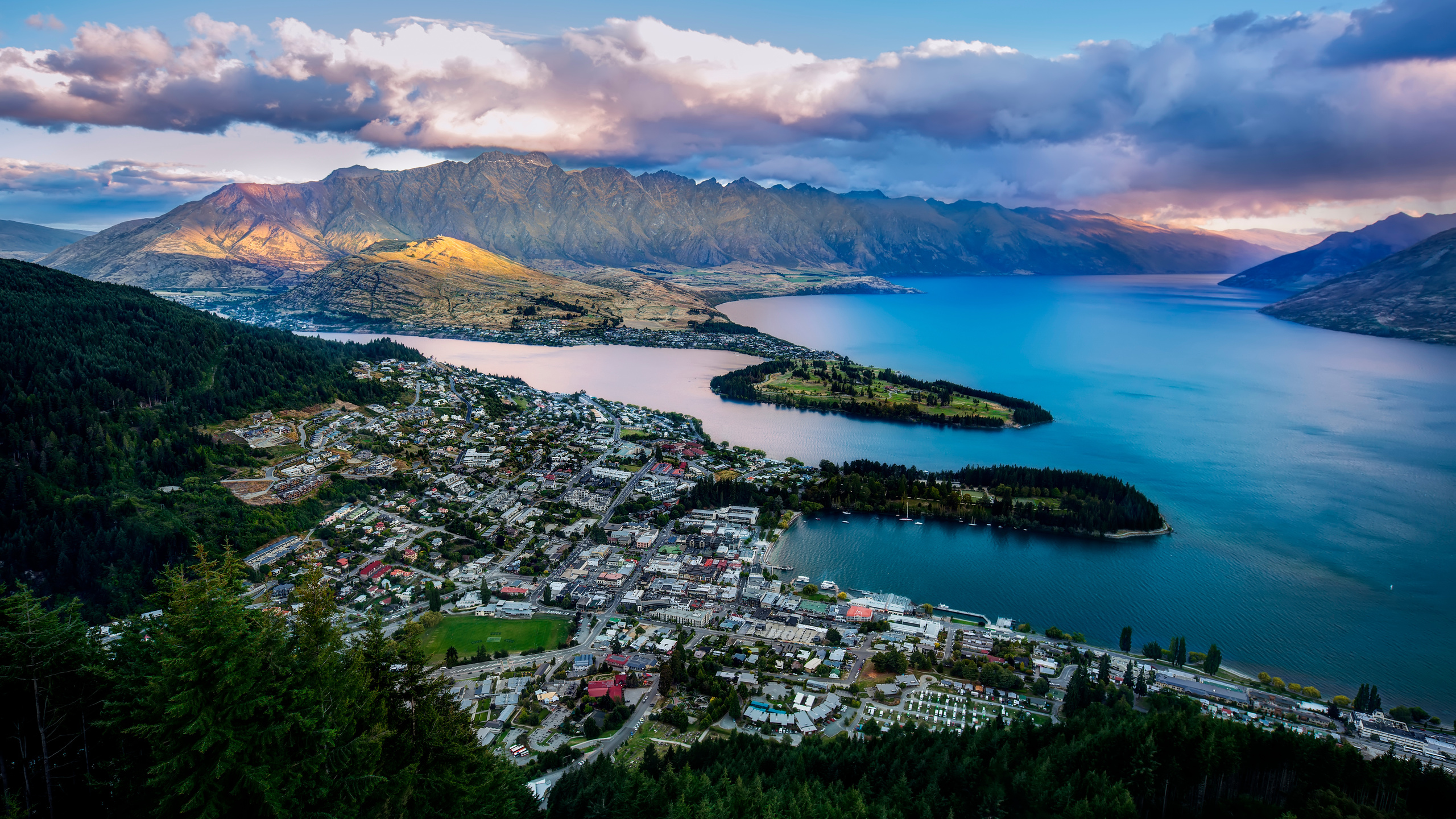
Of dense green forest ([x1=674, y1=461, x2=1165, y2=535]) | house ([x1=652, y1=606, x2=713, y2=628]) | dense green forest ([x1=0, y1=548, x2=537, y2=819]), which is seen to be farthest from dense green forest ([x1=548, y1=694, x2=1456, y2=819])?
dense green forest ([x1=674, y1=461, x2=1165, y2=535])

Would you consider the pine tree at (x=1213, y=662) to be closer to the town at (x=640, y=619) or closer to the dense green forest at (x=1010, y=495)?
the town at (x=640, y=619)

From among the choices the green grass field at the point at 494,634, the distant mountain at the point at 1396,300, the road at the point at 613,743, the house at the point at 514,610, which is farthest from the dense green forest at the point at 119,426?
the distant mountain at the point at 1396,300

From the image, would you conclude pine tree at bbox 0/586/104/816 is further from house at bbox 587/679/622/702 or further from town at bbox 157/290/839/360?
town at bbox 157/290/839/360

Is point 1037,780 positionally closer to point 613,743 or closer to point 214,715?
point 613,743

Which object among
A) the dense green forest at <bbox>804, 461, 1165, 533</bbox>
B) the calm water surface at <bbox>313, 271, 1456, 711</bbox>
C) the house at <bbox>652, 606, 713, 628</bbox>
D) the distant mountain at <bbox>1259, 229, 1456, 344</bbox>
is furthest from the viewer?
the distant mountain at <bbox>1259, 229, 1456, 344</bbox>

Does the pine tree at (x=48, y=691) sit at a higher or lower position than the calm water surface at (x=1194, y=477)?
higher

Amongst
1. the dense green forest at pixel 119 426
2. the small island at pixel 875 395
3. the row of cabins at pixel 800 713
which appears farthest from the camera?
the small island at pixel 875 395
